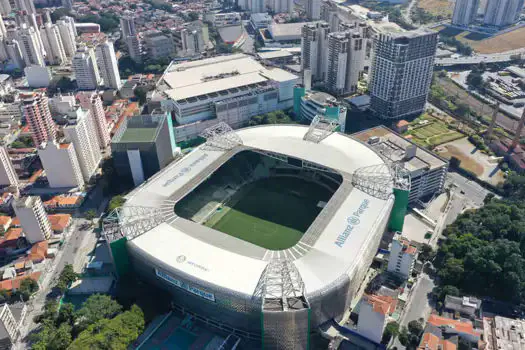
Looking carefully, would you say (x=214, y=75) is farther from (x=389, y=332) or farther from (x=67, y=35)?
(x=389, y=332)

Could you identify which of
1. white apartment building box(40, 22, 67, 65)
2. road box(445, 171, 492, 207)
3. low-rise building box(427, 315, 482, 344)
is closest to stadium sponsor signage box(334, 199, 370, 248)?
low-rise building box(427, 315, 482, 344)

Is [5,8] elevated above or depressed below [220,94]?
above

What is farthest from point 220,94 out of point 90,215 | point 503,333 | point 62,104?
point 503,333

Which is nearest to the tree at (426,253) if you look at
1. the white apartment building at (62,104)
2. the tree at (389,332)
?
the tree at (389,332)

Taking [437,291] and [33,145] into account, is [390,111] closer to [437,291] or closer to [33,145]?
[437,291]

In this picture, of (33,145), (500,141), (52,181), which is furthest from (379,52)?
(33,145)

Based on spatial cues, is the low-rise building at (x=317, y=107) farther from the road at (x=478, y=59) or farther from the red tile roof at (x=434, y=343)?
the road at (x=478, y=59)

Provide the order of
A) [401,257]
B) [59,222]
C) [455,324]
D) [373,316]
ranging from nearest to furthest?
[373,316]
[455,324]
[401,257]
[59,222]
